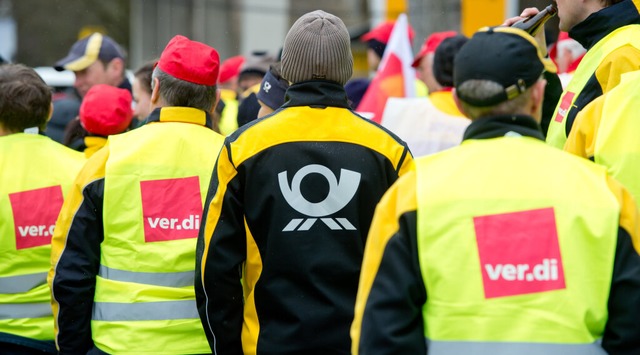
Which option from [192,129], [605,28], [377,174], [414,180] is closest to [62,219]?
[192,129]

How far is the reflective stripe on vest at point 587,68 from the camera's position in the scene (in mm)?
4238

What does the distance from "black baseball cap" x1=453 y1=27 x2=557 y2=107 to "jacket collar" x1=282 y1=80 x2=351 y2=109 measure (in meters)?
1.03

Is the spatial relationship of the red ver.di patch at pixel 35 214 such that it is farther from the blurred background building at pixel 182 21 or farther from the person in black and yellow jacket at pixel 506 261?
the blurred background building at pixel 182 21

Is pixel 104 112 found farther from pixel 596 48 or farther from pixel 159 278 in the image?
pixel 596 48

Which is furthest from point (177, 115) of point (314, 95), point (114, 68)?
point (114, 68)

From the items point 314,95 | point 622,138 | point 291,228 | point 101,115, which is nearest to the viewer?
point 622,138

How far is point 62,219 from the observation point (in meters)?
4.64

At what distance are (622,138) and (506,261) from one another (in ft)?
3.18

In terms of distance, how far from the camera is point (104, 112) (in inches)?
253

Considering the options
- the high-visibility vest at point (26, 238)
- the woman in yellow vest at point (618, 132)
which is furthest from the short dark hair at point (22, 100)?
the woman in yellow vest at point (618, 132)

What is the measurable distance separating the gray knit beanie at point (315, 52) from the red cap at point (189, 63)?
0.67m

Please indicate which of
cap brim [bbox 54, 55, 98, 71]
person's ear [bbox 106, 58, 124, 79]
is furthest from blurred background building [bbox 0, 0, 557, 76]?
cap brim [bbox 54, 55, 98, 71]

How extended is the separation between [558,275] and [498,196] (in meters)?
0.27

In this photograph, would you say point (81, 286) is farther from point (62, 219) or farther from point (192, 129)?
point (192, 129)
